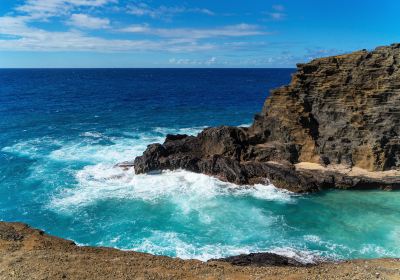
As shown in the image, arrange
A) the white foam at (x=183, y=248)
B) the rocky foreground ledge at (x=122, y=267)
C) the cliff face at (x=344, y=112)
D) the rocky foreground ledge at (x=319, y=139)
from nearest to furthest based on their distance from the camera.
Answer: the rocky foreground ledge at (x=122, y=267), the white foam at (x=183, y=248), the rocky foreground ledge at (x=319, y=139), the cliff face at (x=344, y=112)

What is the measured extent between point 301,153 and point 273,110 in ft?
22.8

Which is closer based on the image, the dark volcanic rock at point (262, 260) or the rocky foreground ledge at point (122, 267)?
the rocky foreground ledge at point (122, 267)

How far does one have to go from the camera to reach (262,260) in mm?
24359

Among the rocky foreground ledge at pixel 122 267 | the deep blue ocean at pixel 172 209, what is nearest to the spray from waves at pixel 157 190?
the deep blue ocean at pixel 172 209

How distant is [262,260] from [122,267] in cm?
953

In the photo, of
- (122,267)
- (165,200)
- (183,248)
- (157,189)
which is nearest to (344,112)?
(165,200)

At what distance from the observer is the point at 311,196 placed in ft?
126

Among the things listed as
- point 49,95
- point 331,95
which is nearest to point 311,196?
point 331,95

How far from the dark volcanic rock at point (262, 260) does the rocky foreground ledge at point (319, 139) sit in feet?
50.6

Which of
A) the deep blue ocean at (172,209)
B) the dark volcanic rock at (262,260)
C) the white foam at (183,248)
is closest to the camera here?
the dark volcanic rock at (262,260)

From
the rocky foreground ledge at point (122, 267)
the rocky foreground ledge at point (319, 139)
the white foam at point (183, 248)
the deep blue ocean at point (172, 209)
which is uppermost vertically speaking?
the rocky foreground ledge at point (319, 139)

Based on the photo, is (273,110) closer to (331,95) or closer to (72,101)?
(331,95)

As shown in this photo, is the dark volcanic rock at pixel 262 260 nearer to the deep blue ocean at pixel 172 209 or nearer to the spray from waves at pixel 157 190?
the deep blue ocean at pixel 172 209

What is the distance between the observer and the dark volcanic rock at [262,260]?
78.3 feet
